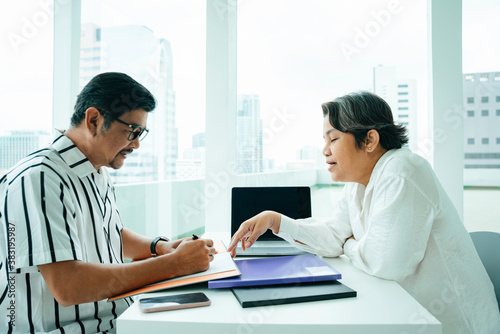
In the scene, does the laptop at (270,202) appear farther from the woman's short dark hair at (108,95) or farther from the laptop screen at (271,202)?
the woman's short dark hair at (108,95)

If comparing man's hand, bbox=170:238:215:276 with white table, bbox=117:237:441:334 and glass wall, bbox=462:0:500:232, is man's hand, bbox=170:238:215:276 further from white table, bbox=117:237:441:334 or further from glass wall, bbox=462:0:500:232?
glass wall, bbox=462:0:500:232

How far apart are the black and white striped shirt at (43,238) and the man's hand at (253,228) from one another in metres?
0.47

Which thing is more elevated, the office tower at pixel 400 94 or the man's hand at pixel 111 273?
the office tower at pixel 400 94

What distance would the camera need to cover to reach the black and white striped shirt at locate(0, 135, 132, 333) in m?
0.91

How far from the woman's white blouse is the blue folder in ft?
0.57

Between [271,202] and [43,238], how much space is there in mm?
1079

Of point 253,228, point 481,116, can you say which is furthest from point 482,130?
point 253,228

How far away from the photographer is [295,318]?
79 cm

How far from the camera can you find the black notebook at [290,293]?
873mm

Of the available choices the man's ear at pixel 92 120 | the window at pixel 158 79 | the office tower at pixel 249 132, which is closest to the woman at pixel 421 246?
the man's ear at pixel 92 120

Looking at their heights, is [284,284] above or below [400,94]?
below

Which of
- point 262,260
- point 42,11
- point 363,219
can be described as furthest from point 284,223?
point 42,11

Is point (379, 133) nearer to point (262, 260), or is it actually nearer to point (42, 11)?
point (262, 260)

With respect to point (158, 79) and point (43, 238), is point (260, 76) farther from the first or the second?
point (43, 238)
